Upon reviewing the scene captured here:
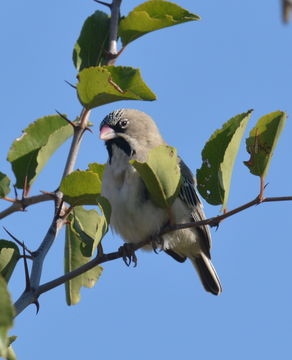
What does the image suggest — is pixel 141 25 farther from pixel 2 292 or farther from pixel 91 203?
pixel 2 292

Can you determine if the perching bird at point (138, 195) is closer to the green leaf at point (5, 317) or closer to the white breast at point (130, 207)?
the white breast at point (130, 207)

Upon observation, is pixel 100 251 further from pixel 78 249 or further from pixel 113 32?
pixel 113 32

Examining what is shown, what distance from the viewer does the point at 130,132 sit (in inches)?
209

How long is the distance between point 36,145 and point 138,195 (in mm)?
1183

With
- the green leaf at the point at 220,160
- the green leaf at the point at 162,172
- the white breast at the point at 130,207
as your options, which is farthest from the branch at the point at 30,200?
the white breast at the point at 130,207

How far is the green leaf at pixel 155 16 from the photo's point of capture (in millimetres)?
3463

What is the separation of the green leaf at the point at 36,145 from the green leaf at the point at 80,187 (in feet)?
1.17

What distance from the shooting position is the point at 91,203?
11.2ft

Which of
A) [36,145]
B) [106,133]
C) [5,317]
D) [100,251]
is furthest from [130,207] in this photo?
[5,317]

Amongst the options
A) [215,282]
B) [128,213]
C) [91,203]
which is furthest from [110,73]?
[215,282]

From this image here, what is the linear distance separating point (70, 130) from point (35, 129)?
0.64 ft

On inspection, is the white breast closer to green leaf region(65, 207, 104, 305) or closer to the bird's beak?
the bird's beak

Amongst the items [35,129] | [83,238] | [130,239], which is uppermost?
[35,129]

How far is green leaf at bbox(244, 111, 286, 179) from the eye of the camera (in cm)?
298
